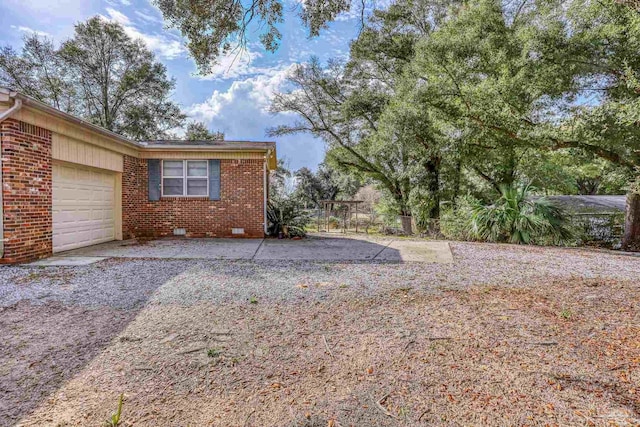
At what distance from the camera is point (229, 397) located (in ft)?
6.85

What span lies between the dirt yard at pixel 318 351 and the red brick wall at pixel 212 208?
498cm

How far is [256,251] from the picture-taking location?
24.4 ft

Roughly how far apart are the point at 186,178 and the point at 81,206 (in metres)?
2.79

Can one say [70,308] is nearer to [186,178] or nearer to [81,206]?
[81,206]

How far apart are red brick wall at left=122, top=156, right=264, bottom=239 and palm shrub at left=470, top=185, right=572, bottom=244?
6755 millimetres

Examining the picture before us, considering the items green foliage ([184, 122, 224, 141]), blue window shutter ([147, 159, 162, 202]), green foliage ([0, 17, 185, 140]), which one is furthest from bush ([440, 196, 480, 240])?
green foliage ([184, 122, 224, 141])

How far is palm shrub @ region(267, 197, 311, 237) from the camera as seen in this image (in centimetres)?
1015

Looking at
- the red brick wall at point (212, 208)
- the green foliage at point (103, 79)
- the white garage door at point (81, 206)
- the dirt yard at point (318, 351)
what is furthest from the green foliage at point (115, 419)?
the green foliage at point (103, 79)

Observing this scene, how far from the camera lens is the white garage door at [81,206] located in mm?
6971

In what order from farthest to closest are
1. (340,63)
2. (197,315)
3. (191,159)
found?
1. (340,63)
2. (191,159)
3. (197,315)

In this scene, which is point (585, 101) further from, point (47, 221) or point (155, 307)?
point (47, 221)

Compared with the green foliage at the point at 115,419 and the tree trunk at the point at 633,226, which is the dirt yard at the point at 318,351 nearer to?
the green foliage at the point at 115,419

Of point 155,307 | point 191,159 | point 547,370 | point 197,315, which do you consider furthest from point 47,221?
point 547,370

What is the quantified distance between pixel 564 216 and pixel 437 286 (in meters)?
7.52
